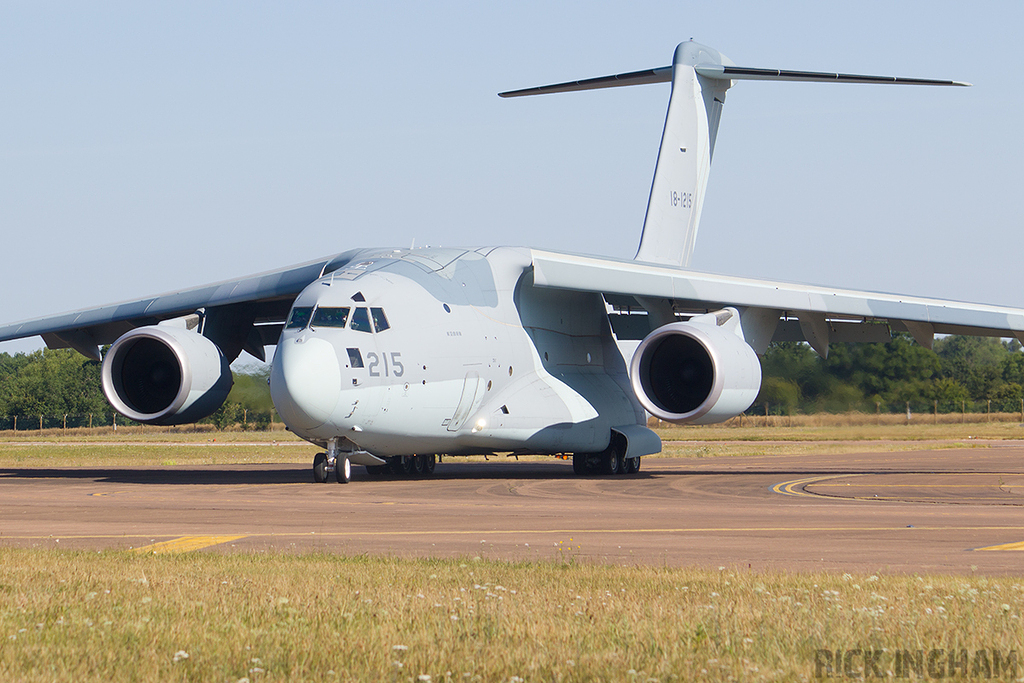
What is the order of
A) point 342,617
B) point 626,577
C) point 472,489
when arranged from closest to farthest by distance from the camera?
1. point 342,617
2. point 626,577
3. point 472,489

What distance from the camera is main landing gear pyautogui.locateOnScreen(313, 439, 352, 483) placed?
19.6 metres

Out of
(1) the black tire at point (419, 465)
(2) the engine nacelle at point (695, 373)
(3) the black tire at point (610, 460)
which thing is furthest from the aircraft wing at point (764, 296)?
(1) the black tire at point (419, 465)

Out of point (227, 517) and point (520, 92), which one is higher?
point (520, 92)

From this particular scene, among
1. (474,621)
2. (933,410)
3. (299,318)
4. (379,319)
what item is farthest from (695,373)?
(933,410)

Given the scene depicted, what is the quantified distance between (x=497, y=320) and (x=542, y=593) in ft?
46.2

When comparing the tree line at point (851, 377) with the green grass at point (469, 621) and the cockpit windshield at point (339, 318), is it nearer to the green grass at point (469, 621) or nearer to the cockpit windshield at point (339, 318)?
the cockpit windshield at point (339, 318)

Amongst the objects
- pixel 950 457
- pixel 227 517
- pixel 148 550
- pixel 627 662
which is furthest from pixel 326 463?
pixel 950 457

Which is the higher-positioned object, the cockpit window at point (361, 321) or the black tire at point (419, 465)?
the cockpit window at point (361, 321)

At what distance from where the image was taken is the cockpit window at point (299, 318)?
18598 mm

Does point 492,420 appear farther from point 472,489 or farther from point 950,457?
point 950,457

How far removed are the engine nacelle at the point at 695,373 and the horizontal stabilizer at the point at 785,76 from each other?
7.22 metres

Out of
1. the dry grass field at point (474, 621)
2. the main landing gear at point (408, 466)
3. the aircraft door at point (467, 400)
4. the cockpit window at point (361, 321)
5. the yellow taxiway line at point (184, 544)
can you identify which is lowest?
the main landing gear at point (408, 466)

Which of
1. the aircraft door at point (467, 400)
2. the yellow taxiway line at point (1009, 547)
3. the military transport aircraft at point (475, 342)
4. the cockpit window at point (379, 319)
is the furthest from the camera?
the aircraft door at point (467, 400)

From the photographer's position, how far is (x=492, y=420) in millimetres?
20812
